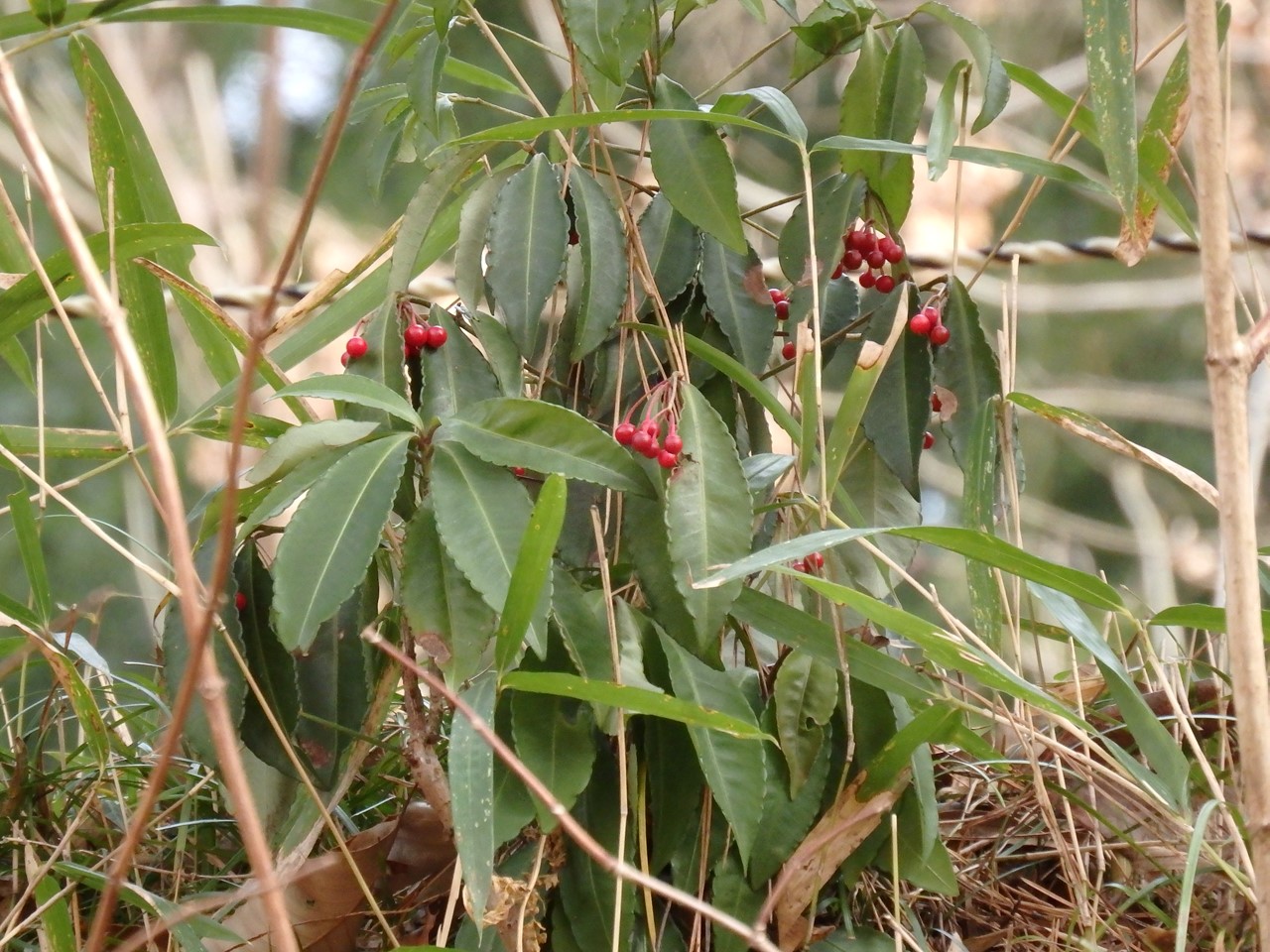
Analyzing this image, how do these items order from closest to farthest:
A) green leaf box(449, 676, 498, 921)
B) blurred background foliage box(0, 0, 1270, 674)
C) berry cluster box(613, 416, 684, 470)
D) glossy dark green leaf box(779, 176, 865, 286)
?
green leaf box(449, 676, 498, 921) < berry cluster box(613, 416, 684, 470) < glossy dark green leaf box(779, 176, 865, 286) < blurred background foliage box(0, 0, 1270, 674)

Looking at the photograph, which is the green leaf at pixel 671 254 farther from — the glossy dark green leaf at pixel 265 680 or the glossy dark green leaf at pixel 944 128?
the glossy dark green leaf at pixel 265 680

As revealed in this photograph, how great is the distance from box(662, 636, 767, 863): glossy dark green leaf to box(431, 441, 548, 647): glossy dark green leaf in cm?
9

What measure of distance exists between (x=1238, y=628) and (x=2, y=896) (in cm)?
69

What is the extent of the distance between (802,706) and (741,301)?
240 millimetres

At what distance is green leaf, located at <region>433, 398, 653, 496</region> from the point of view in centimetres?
55

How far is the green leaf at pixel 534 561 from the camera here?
0.49 m

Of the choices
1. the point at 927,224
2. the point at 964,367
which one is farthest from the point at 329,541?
the point at 927,224

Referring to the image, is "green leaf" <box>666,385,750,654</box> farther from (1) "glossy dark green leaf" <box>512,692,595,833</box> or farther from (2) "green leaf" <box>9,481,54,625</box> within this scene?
(2) "green leaf" <box>9,481,54,625</box>

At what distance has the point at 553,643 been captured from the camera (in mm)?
594

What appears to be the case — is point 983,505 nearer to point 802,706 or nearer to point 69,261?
point 802,706

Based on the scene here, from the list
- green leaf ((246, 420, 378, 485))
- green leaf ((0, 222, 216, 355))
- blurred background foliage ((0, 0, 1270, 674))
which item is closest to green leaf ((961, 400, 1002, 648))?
→ green leaf ((246, 420, 378, 485))

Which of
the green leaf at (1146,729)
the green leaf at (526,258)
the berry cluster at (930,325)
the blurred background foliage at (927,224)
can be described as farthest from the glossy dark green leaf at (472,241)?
the blurred background foliage at (927,224)

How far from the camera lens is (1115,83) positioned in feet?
1.91

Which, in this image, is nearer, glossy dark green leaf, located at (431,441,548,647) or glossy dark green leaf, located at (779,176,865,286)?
glossy dark green leaf, located at (431,441,548,647)
